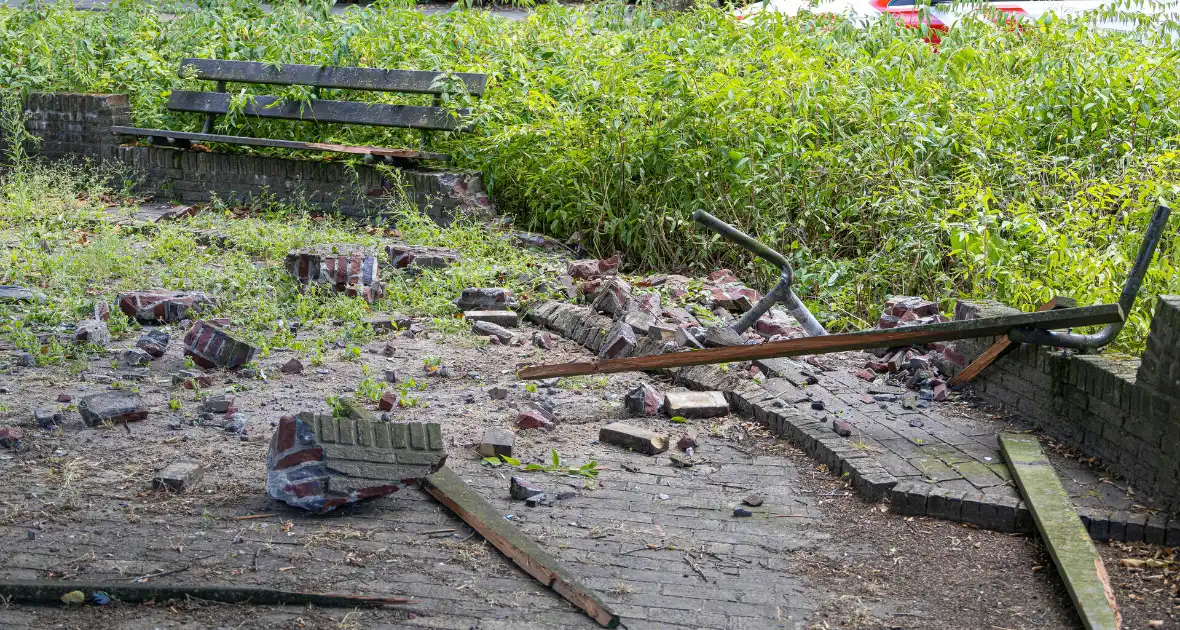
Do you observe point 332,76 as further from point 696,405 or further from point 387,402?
point 696,405

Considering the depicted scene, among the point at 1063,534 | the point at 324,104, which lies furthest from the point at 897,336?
the point at 324,104

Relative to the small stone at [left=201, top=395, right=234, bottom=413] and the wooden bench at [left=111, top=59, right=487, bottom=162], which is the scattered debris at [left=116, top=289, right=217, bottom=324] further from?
the wooden bench at [left=111, top=59, right=487, bottom=162]

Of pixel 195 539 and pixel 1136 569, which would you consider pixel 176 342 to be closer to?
pixel 195 539

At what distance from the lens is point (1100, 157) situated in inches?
284

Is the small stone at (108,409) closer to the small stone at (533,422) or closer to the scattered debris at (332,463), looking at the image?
the scattered debris at (332,463)

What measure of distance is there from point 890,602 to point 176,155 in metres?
8.49

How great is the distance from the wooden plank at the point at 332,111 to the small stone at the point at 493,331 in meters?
3.07

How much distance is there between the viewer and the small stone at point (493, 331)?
611 cm

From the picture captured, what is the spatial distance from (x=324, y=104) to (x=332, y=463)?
6.45m

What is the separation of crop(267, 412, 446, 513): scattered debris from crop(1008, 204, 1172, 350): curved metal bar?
8.01 feet

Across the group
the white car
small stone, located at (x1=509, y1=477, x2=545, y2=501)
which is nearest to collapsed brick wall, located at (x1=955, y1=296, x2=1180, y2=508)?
small stone, located at (x1=509, y1=477, x2=545, y2=501)

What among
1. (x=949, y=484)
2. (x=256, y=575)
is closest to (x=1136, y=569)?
(x=949, y=484)

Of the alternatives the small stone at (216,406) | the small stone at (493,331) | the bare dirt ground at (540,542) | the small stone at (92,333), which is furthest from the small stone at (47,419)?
the small stone at (493,331)

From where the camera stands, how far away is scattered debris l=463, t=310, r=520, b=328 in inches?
250
